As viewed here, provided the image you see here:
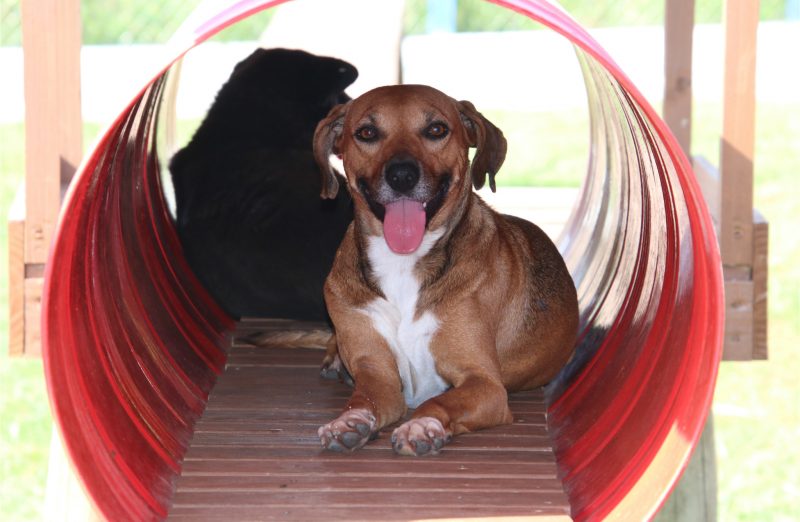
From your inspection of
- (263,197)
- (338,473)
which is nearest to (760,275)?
(263,197)

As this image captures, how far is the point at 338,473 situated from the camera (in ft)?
13.4

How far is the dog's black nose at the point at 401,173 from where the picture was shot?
4.25 metres

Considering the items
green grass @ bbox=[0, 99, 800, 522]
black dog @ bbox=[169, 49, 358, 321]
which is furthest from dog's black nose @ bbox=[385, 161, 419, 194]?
green grass @ bbox=[0, 99, 800, 522]

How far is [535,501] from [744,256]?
2.24 meters

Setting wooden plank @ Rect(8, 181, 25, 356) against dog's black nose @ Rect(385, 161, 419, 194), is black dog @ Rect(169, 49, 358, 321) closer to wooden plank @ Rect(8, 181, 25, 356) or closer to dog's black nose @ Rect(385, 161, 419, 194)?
wooden plank @ Rect(8, 181, 25, 356)

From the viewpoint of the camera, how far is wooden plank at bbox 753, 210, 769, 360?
562cm

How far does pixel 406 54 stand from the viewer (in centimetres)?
1177

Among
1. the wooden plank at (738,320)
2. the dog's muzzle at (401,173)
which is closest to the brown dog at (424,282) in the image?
the dog's muzzle at (401,173)

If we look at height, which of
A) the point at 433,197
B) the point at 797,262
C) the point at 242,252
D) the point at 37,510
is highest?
the point at 433,197

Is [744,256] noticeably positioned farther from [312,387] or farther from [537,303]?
[312,387]

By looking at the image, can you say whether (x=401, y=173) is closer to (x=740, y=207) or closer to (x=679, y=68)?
(x=740, y=207)

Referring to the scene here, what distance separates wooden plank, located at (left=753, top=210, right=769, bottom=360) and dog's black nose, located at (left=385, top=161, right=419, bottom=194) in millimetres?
2119

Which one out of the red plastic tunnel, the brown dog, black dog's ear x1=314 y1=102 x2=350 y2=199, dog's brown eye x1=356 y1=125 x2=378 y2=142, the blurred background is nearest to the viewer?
the red plastic tunnel

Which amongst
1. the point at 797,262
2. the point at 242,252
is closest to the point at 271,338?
the point at 242,252
